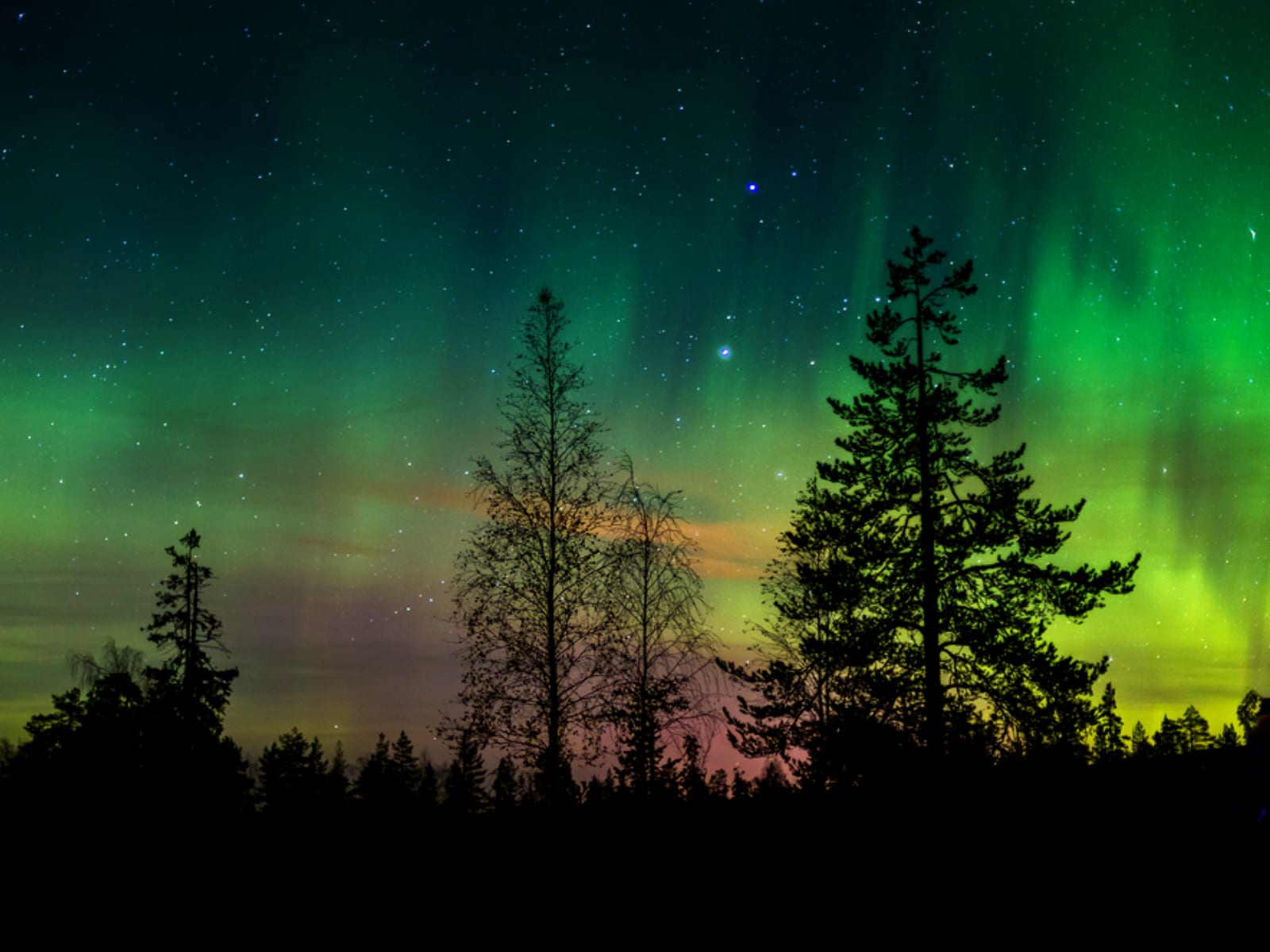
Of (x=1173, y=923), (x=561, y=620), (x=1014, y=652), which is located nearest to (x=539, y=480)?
(x=561, y=620)

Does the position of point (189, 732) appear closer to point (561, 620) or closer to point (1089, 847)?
point (561, 620)

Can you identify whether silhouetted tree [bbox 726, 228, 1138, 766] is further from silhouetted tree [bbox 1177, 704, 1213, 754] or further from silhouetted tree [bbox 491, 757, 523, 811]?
silhouetted tree [bbox 1177, 704, 1213, 754]

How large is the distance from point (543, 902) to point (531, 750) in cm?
614

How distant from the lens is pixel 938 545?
18969 millimetres

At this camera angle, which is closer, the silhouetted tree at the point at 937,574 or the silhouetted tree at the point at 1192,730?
the silhouetted tree at the point at 937,574

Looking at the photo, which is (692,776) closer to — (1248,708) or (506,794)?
(506,794)

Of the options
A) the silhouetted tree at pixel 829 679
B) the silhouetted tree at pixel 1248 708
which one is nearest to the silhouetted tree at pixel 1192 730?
the silhouetted tree at pixel 1248 708

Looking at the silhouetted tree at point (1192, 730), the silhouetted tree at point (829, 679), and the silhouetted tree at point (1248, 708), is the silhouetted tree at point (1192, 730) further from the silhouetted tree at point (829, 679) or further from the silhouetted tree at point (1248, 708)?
the silhouetted tree at point (829, 679)

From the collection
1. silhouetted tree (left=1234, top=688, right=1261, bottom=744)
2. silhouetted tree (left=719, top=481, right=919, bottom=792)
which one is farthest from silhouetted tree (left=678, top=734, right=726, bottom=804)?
silhouetted tree (left=1234, top=688, right=1261, bottom=744)

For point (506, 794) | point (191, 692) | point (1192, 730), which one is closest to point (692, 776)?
point (506, 794)

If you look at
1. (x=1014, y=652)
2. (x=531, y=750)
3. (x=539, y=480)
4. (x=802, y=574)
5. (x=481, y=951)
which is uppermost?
(x=539, y=480)

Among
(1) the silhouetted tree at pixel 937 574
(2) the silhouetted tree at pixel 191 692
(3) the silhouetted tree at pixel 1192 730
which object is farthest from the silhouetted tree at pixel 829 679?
(3) the silhouetted tree at pixel 1192 730

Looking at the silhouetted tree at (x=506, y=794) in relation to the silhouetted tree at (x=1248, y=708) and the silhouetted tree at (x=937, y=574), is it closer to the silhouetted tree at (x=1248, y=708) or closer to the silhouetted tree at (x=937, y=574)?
the silhouetted tree at (x=937, y=574)

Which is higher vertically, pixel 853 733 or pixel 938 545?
pixel 938 545
